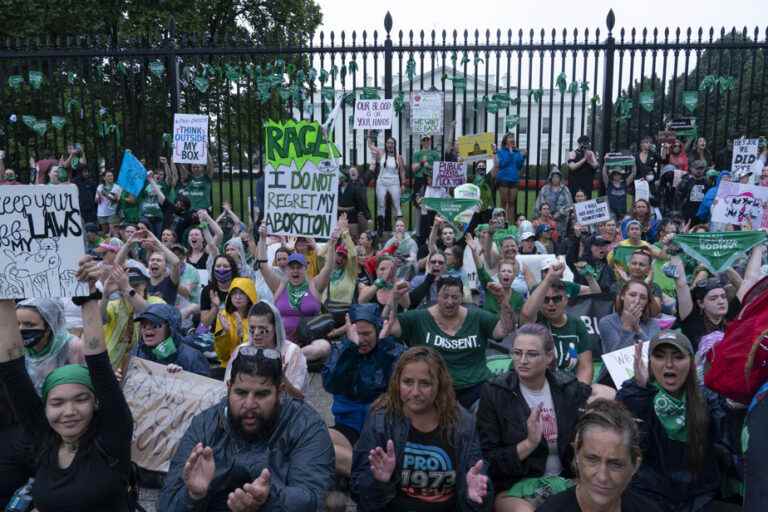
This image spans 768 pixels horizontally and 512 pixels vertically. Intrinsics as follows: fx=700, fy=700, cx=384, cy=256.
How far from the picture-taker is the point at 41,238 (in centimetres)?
355

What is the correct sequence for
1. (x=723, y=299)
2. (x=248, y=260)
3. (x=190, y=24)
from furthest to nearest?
(x=190, y=24) < (x=248, y=260) < (x=723, y=299)

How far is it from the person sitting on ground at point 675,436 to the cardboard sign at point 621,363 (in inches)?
33.9

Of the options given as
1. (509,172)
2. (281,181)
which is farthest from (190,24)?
(281,181)

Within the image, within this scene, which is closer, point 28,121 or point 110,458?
point 110,458

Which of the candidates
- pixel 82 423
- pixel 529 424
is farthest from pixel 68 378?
pixel 529 424

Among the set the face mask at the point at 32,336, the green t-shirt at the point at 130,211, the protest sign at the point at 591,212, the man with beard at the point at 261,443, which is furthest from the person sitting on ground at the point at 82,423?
the green t-shirt at the point at 130,211

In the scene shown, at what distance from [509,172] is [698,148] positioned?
324cm

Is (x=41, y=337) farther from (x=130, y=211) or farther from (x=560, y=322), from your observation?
(x=130, y=211)

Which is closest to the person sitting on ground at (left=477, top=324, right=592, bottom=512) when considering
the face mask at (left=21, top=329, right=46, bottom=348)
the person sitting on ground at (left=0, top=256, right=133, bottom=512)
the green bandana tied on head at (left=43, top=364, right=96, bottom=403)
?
the person sitting on ground at (left=0, top=256, right=133, bottom=512)

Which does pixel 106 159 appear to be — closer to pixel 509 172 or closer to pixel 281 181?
pixel 509 172

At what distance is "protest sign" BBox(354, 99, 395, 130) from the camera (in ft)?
38.0

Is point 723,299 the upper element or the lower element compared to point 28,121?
lower

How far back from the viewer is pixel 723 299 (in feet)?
17.7

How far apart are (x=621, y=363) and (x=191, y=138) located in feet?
28.2
